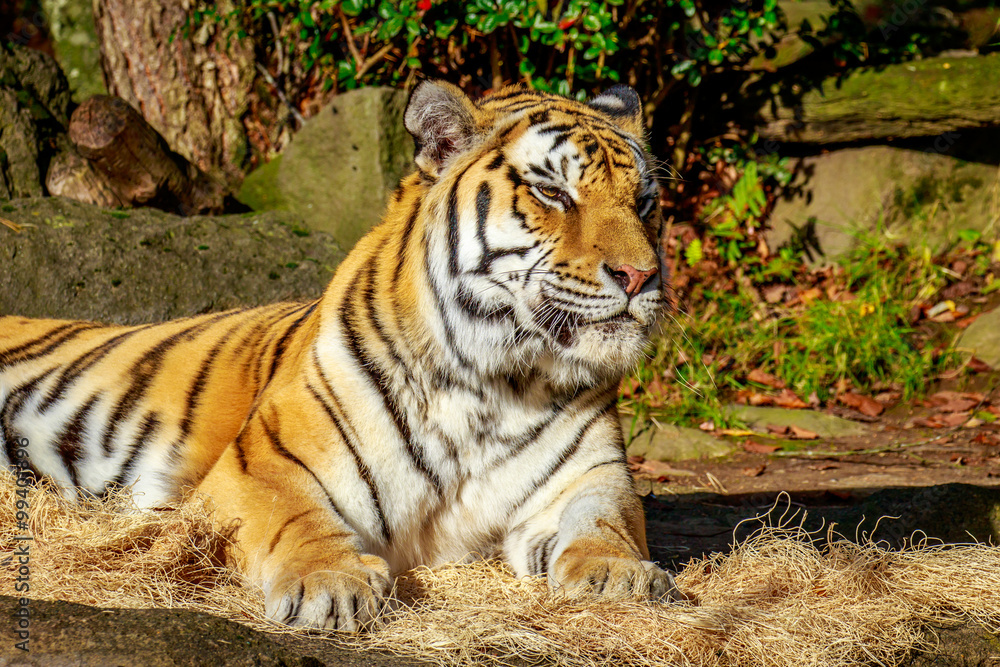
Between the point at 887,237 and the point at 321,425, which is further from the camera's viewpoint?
the point at 887,237

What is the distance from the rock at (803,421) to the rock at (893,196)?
155 centimetres

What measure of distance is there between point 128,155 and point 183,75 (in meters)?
1.02

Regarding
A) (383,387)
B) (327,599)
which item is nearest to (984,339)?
(383,387)

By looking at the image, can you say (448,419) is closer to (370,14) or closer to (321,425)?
(321,425)

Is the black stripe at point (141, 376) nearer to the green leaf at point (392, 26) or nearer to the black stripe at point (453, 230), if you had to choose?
the black stripe at point (453, 230)

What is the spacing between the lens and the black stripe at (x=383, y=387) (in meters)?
2.30

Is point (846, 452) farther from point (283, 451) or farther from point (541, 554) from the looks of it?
point (283, 451)

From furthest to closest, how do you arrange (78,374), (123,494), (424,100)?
(78,374) < (123,494) < (424,100)

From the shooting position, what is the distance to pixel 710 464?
15.5 ft

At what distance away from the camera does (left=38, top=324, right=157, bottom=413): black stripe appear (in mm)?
2949

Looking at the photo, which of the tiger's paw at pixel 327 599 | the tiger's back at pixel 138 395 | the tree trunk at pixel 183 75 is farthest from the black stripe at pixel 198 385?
→ the tree trunk at pixel 183 75

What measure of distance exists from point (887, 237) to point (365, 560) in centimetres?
518

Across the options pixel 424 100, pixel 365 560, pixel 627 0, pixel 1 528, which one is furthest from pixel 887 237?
pixel 1 528

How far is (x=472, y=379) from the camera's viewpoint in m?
2.31
